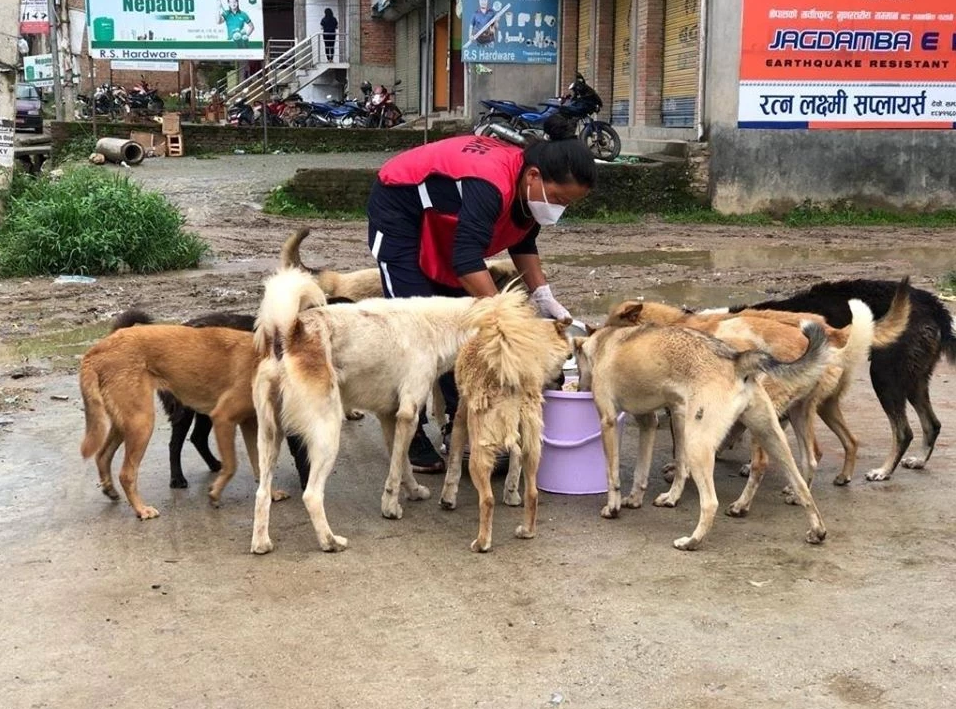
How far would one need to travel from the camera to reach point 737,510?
4840 mm

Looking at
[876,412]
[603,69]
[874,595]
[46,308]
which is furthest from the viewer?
[603,69]

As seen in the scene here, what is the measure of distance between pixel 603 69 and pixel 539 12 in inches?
80.9

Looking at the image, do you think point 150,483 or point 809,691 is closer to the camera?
point 809,691

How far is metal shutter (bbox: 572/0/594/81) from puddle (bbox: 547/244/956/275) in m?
9.39

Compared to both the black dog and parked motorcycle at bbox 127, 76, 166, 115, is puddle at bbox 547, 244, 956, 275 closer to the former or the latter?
the black dog

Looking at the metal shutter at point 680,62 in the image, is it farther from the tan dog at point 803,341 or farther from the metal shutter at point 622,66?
the tan dog at point 803,341

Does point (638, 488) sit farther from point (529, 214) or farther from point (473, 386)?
point (529, 214)

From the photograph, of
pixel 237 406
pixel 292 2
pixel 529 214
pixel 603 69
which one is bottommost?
pixel 237 406

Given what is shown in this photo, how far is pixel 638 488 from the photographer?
500cm

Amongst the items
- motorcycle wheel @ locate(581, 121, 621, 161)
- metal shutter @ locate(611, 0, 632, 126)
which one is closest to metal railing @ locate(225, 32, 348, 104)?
metal shutter @ locate(611, 0, 632, 126)

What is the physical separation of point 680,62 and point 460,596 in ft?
51.3

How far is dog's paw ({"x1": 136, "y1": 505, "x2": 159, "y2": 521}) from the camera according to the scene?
15.6 feet

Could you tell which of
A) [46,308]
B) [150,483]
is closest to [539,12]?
[46,308]

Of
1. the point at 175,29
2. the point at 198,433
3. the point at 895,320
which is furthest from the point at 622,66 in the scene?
the point at 198,433
